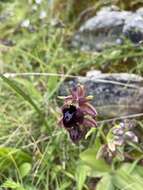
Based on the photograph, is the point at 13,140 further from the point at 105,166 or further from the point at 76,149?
the point at 105,166

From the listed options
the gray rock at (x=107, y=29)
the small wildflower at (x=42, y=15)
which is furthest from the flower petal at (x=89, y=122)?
the small wildflower at (x=42, y=15)

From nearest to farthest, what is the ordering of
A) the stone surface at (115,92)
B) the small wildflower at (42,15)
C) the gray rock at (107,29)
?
the stone surface at (115,92) < the gray rock at (107,29) < the small wildflower at (42,15)

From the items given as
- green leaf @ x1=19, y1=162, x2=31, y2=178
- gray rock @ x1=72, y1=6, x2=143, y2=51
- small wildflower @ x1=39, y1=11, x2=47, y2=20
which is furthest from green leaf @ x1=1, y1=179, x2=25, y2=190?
small wildflower @ x1=39, y1=11, x2=47, y2=20

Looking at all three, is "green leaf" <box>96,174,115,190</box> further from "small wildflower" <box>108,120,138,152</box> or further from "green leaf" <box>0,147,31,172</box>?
"green leaf" <box>0,147,31,172</box>

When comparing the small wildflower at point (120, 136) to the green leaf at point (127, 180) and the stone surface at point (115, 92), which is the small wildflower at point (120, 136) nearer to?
the green leaf at point (127, 180)

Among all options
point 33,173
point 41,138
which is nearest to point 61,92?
point 41,138

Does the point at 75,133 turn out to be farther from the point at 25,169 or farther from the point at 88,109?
the point at 25,169

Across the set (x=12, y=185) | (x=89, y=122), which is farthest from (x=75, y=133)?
(x=12, y=185)
